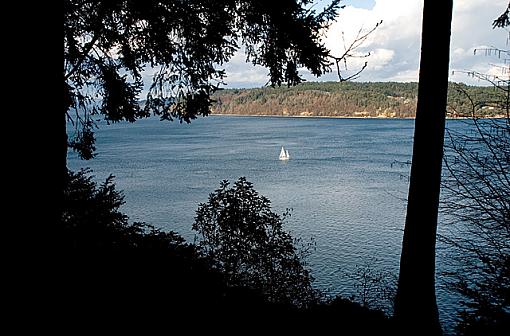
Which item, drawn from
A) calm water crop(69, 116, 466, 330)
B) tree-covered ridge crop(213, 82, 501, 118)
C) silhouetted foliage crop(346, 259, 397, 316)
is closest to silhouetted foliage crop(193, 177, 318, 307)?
silhouetted foliage crop(346, 259, 397, 316)

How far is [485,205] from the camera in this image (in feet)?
13.1

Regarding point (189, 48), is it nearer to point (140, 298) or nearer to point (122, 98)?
point (122, 98)

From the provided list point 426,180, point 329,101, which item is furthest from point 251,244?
point 329,101

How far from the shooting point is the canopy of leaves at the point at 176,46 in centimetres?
415

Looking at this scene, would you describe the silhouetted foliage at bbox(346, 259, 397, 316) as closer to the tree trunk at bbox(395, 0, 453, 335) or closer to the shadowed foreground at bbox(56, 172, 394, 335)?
the shadowed foreground at bbox(56, 172, 394, 335)

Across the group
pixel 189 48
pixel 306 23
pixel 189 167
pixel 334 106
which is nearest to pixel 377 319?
pixel 306 23

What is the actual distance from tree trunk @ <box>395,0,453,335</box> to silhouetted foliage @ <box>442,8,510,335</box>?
682 mm

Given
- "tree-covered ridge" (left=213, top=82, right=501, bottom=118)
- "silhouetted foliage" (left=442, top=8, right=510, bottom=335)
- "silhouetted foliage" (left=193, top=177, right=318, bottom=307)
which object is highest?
"tree-covered ridge" (left=213, top=82, right=501, bottom=118)

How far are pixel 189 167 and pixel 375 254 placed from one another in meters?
15.2

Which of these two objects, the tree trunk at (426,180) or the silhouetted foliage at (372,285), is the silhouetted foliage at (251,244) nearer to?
the silhouetted foliage at (372,285)

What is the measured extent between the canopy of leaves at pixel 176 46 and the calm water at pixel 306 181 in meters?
1.91

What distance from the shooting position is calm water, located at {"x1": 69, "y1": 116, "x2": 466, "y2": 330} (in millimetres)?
12695

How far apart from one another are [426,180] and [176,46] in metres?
2.68

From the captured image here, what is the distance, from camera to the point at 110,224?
5664 millimetres
